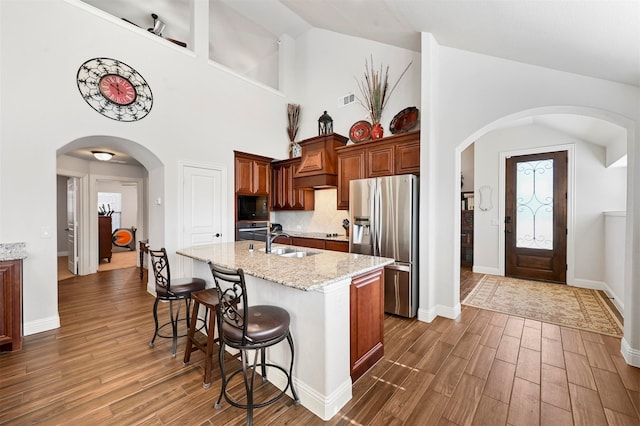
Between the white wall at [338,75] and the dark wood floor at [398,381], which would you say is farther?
the white wall at [338,75]

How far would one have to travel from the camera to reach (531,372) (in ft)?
7.25

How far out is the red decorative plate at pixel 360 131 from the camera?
4.48m

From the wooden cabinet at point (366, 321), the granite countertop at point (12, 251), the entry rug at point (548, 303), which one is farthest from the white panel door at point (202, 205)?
the entry rug at point (548, 303)

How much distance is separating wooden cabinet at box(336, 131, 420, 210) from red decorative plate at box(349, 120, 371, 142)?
508 mm

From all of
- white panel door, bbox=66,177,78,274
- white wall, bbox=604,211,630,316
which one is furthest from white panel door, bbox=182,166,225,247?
white wall, bbox=604,211,630,316

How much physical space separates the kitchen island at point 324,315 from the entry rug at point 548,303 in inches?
95.8

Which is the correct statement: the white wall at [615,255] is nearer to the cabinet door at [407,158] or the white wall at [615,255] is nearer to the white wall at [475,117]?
the white wall at [475,117]

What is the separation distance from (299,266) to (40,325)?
327 centimetres

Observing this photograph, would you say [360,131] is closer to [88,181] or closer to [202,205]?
[202,205]

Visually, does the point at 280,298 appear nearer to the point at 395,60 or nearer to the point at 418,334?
the point at 418,334

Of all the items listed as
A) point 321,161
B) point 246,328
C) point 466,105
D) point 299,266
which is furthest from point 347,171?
point 246,328

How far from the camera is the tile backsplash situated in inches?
197

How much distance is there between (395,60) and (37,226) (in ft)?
17.2

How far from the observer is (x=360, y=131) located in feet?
15.0
